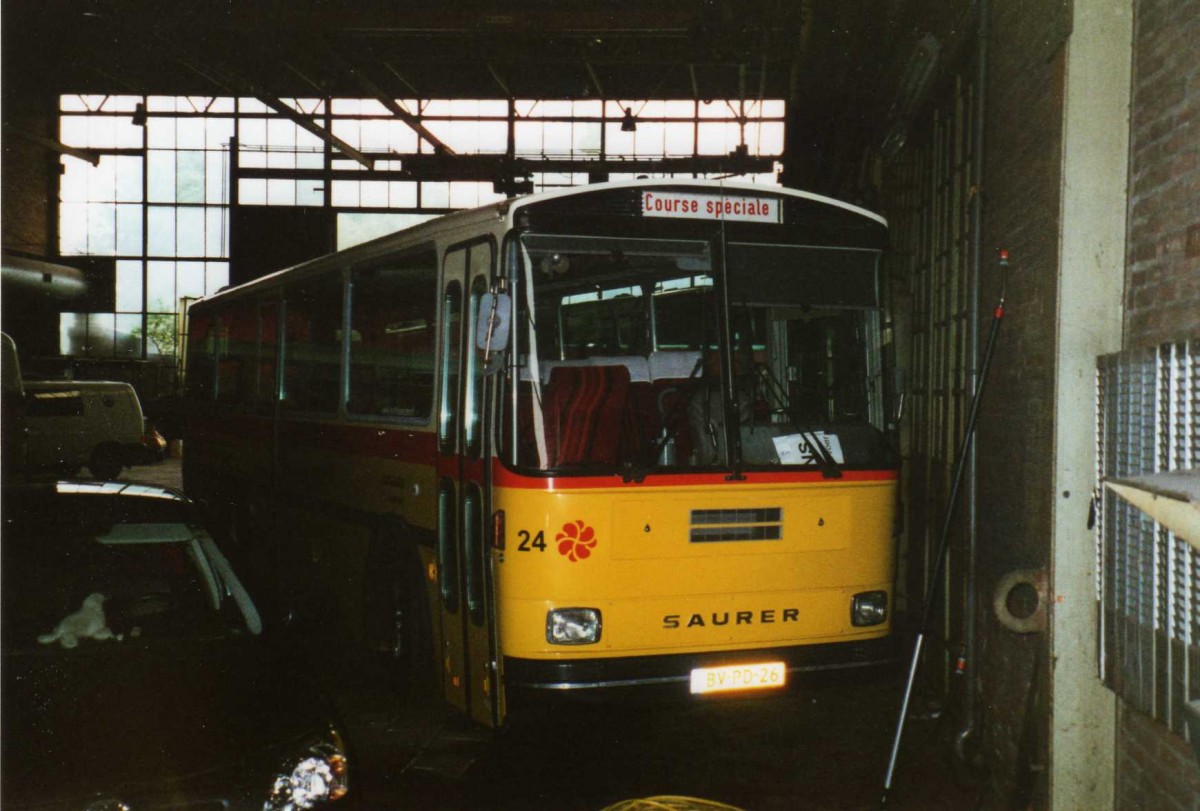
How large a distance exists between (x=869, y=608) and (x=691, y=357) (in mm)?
1765

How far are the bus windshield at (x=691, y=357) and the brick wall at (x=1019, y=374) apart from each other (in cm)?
75

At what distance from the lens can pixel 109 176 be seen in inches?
1551

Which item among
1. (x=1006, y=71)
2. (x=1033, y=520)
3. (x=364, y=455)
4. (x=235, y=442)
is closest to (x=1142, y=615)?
(x=1033, y=520)

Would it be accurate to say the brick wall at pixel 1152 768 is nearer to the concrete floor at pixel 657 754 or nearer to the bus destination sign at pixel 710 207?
the concrete floor at pixel 657 754

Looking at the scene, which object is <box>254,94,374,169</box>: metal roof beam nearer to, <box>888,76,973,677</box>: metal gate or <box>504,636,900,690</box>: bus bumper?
<box>888,76,973,677</box>: metal gate

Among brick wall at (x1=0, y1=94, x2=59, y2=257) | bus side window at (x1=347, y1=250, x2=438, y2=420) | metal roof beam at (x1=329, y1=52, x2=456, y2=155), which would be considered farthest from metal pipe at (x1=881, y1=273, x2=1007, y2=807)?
brick wall at (x1=0, y1=94, x2=59, y2=257)

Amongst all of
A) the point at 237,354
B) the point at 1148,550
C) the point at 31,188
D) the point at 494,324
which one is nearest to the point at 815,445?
the point at 494,324

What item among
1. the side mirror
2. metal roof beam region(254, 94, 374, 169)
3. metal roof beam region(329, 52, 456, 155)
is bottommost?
the side mirror

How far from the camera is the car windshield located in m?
4.83

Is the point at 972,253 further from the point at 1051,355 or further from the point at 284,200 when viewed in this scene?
the point at 284,200

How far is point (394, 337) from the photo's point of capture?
8.40 meters

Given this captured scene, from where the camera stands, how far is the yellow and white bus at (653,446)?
6242 mm

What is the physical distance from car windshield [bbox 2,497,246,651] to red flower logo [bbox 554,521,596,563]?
5.65ft

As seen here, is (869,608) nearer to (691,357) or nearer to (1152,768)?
(691,357)
